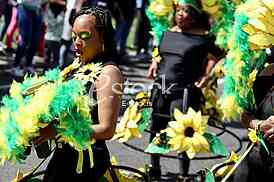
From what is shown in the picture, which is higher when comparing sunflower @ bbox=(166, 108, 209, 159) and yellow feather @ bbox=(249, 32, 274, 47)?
yellow feather @ bbox=(249, 32, 274, 47)

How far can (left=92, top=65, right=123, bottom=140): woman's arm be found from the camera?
324 cm

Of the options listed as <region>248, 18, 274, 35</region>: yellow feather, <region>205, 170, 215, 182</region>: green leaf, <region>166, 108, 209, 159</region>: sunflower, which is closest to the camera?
<region>248, 18, 274, 35</region>: yellow feather

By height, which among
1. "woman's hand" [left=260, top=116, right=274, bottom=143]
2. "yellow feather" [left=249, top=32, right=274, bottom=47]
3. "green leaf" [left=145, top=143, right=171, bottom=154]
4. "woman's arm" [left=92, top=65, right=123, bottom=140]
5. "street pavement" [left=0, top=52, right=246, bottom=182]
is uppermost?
"yellow feather" [left=249, top=32, right=274, bottom=47]

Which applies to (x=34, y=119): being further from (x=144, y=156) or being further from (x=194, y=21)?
(x=144, y=156)

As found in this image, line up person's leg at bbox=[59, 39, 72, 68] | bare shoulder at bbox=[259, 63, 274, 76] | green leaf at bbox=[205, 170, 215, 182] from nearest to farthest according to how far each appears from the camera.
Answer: bare shoulder at bbox=[259, 63, 274, 76], green leaf at bbox=[205, 170, 215, 182], person's leg at bbox=[59, 39, 72, 68]

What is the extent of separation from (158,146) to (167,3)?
1.55m

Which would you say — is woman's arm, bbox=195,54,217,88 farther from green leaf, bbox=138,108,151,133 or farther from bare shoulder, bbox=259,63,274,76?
bare shoulder, bbox=259,63,274,76

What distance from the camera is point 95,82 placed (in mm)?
3402

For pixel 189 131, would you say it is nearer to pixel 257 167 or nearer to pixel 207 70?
pixel 207 70

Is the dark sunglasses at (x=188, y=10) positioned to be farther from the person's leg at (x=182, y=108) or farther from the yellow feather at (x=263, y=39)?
the yellow feather at (x=263, y=39)

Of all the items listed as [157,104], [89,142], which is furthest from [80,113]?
[157,104]

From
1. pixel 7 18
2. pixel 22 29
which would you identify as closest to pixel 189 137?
pixel 22 29

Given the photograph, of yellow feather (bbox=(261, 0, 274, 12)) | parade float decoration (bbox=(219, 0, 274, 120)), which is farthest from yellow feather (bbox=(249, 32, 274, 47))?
yellow feather (bbox=(261, 0, 274, 12))

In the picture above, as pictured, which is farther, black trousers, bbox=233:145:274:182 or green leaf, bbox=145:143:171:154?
green leaf, bbox=145:143:171:154
